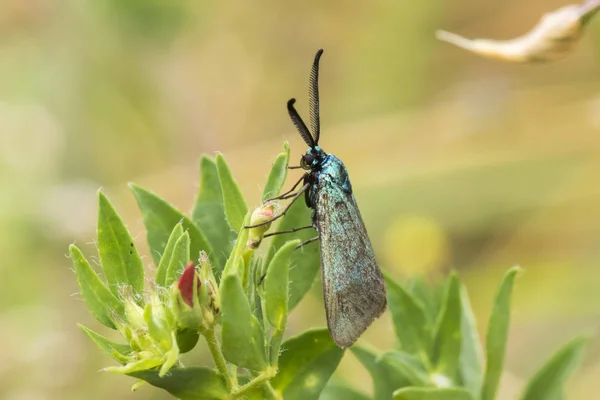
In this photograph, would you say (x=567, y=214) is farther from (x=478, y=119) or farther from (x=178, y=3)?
(x=178, y=3)

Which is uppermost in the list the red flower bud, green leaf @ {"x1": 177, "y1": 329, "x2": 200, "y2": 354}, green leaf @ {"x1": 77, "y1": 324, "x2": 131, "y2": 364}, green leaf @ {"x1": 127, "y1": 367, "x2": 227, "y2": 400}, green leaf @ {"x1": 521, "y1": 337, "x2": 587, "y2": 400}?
the red flower bud

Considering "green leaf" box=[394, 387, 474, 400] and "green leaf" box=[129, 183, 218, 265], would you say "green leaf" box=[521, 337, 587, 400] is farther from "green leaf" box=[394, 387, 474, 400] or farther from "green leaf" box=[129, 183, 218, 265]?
"green leaf" box=[129, 183, 218, 265]

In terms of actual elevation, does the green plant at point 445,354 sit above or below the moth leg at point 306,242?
below

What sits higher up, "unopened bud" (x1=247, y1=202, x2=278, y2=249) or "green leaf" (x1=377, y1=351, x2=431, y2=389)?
"unopened bud" (x1=247, y1=202, x2=278, y2=249)

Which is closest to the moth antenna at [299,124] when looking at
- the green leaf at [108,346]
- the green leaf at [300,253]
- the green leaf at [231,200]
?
the green leaf at [300,253]

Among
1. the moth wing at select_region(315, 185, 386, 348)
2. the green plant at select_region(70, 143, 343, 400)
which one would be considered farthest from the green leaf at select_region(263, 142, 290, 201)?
the moth wing at select_region(315, 185, 386, 348)

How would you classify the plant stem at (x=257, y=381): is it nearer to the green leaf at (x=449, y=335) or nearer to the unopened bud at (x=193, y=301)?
the unopened bud at (x=193, y=301)
